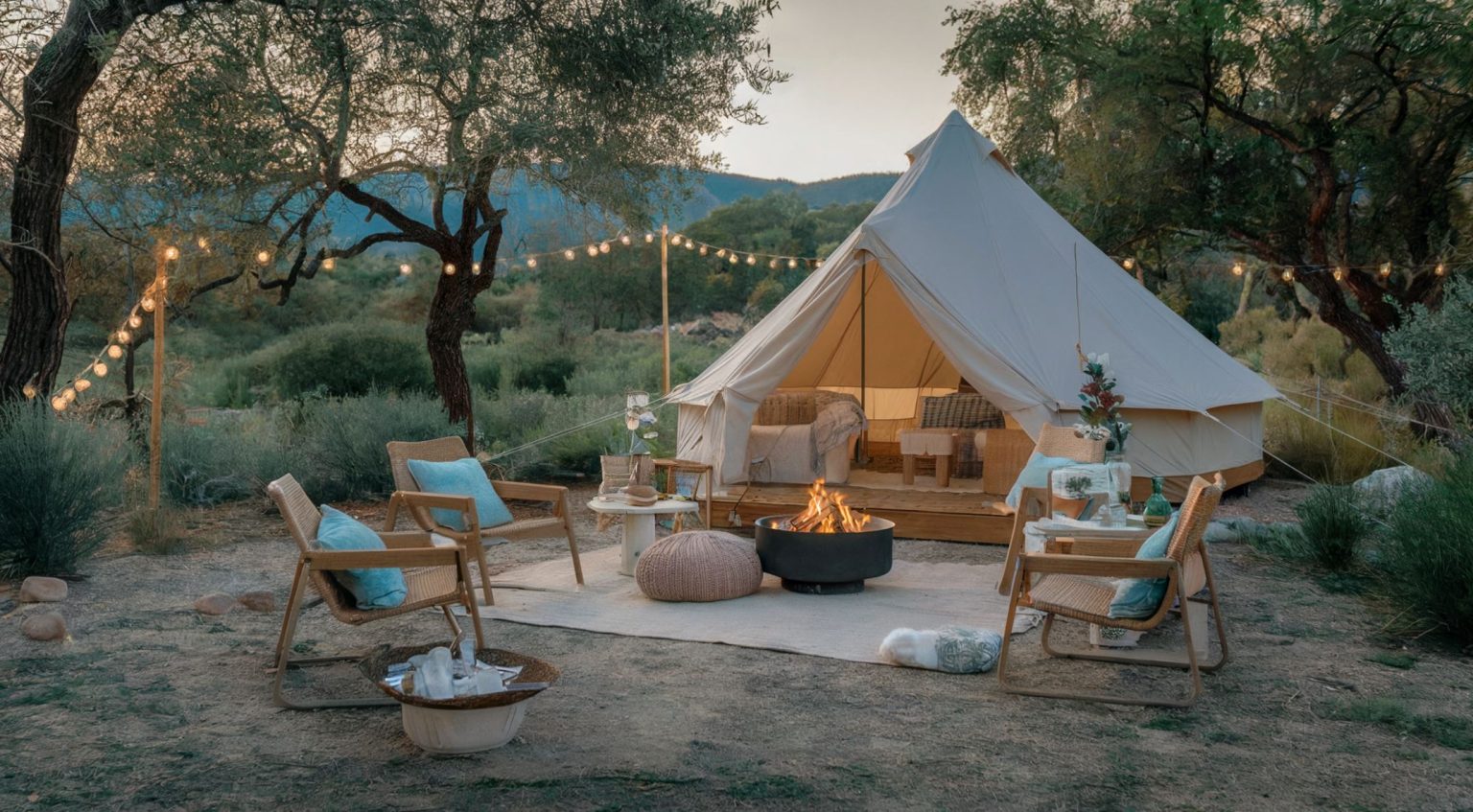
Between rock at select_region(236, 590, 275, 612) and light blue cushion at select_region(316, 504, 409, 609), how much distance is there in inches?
49.7

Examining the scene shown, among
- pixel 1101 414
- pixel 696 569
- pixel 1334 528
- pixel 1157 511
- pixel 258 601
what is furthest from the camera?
pixel 1334 528

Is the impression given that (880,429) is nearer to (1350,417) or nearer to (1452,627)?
(1350,417)

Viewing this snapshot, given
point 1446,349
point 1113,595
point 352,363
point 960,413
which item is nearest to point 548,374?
point 352,363

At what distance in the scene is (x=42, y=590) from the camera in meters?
4.64

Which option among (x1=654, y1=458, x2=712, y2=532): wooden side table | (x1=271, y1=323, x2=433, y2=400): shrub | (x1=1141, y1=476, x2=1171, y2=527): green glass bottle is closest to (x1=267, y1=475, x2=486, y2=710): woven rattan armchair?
(x1=654, y1=458, x2=712, y2=532): wooden side table

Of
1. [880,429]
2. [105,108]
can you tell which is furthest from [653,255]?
[105,108]

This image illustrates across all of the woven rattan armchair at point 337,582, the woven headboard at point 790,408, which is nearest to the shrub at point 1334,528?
the woven headboard at point 790,408

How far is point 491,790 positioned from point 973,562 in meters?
3.65

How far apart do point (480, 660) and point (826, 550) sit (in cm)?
211

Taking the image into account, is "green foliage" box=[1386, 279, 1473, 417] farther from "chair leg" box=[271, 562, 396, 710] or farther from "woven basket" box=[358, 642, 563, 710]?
"chair leg" box=[271, 562, 396, 710]

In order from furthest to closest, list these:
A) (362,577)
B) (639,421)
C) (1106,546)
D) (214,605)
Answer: (639,421) → (214,605) → (1106,546) → (362,577)

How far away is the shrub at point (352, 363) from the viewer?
13.9m

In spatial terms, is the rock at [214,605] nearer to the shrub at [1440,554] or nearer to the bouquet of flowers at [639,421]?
the bouquet of flowers at [639,421]

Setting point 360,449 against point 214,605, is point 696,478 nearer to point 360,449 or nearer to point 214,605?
point 360,449
